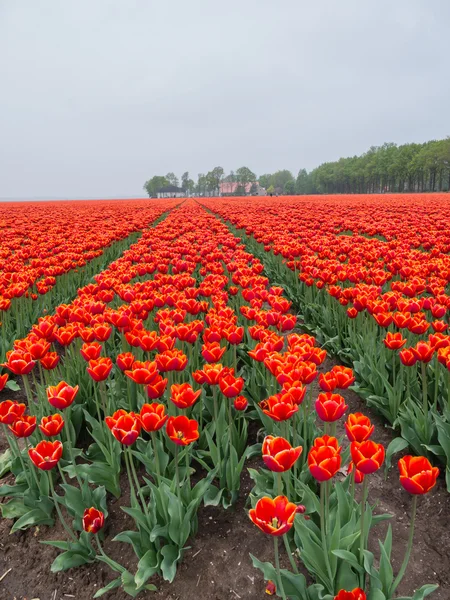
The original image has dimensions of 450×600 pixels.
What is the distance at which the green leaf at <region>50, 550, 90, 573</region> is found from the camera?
2.41 m

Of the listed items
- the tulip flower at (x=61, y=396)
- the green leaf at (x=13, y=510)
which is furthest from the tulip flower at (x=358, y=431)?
the green leaf at (x=13, y=510)

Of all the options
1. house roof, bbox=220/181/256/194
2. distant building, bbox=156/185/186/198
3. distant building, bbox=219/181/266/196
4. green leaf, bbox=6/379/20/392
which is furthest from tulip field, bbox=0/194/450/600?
house roof, bbox=220/181/256/194

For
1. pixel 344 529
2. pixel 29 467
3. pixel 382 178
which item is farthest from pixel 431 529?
pixel 382 178

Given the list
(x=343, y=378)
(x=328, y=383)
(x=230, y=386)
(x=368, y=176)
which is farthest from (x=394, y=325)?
(x=368, y=176)

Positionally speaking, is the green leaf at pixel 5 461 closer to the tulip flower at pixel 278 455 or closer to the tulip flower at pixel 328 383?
the tulip flower at pixel 278 455

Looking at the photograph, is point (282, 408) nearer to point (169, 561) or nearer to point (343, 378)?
point (343, 378)

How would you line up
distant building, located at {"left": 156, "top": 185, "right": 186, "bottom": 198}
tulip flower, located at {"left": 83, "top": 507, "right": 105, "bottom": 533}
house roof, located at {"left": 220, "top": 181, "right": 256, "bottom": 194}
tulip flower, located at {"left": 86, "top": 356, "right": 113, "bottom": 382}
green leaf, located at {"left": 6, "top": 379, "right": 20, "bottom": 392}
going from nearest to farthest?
1. tulip flower, located at {"left": 83, "top": 507, "right": 105, "bottom": 533}
2. tulip flower, located at {"left": 86, "top": 356, "right": 113, "bottom": 382}
3. green leaf, located at {"left": 6, "top": 379, "right": 20, "bottom": 392}
4. distant building, located at {"left": 156, "top": 185, "right": 186, "bottom": 198}
5. house roof, located at {"left": 220, "top": 181, "right": 256, "bottom": 194}

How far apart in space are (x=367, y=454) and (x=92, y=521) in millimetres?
1707

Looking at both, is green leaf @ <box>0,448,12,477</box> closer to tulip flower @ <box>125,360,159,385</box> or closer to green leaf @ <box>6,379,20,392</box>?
green leaf @ <box>6,379,20,392</box>

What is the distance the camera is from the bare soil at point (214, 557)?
233 centimetres

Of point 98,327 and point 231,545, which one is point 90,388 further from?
point 231,545

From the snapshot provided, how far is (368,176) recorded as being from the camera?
354ft

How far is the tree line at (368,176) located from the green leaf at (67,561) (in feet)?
321

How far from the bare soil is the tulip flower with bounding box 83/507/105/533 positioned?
0.93 feet
